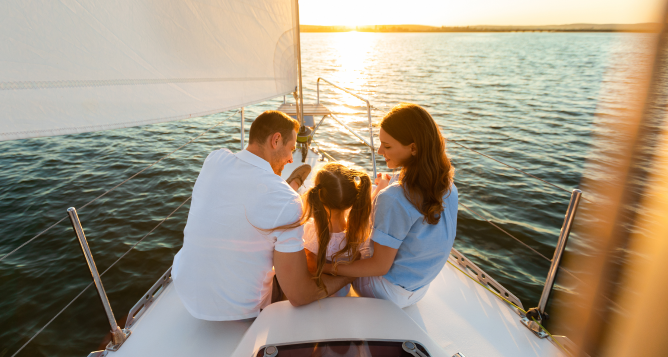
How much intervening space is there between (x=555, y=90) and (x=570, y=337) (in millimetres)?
14451

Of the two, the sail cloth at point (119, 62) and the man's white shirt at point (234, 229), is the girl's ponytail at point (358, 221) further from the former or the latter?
the sail cloth at point (119, 62)

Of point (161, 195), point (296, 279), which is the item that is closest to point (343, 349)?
point (296, 279)

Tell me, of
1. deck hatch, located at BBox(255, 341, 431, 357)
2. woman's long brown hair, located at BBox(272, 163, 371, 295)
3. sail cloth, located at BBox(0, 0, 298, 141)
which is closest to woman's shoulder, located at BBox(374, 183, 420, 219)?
woman's long brown hair, located at BBox(272, 163, 371, 295)

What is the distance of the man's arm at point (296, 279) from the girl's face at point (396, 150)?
522 mm

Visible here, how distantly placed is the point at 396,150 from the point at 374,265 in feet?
1.50

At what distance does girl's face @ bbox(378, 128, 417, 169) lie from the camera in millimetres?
1312

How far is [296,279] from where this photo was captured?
1.17 meters

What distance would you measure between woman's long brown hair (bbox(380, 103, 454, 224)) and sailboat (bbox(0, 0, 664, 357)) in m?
0.39

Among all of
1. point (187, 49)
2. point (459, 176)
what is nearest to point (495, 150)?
point (459, 176)

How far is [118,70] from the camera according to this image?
3.56 ft

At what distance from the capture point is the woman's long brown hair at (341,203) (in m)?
1.27

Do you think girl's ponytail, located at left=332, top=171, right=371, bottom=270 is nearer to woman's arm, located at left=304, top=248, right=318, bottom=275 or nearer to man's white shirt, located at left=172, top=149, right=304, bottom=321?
woman's arm, located at left=304, top=248, right=318, bottom=275

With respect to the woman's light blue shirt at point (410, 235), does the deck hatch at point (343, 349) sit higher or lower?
lower

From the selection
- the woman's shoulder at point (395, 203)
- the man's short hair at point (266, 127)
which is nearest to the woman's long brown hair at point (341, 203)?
the woman's shoulder at point (395, 203)
